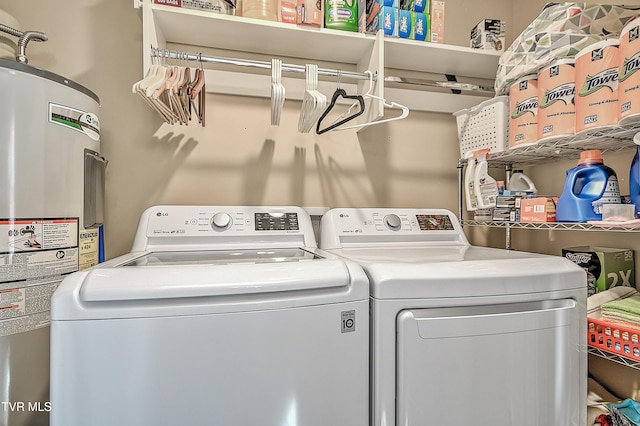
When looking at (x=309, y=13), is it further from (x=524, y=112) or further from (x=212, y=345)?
(x=212, y=345)

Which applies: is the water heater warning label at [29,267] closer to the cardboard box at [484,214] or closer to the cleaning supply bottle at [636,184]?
the cardboard box at [484,214]

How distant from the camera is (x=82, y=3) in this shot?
4.84 feet

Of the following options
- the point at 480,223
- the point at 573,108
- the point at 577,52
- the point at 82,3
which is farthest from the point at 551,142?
the point at 82,3

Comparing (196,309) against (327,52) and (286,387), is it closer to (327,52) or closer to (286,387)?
(286,387)

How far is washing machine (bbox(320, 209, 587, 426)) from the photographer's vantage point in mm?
841

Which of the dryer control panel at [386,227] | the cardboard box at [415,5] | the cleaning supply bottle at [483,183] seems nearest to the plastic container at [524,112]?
the cleaning supply bottle at [483,183]

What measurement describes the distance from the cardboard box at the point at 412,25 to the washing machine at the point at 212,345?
1149 millimetres

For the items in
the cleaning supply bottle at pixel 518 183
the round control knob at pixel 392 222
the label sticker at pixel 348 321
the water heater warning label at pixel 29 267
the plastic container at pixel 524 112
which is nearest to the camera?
the label sticker at pixel 348 321

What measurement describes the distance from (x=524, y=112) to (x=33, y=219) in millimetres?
1733

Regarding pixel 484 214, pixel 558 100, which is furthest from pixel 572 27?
pixel 484 214

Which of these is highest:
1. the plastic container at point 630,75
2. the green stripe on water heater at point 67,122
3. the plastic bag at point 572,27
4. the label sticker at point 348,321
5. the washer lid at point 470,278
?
the plastic bag at point 572,27

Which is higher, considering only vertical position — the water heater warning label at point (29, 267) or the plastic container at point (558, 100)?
the plastic container at point (558, 100)

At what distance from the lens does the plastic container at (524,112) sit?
1.35m

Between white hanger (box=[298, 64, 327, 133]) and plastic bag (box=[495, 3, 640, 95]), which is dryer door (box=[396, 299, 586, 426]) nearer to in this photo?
white hanger (box=[298, 64, 327, 133])
